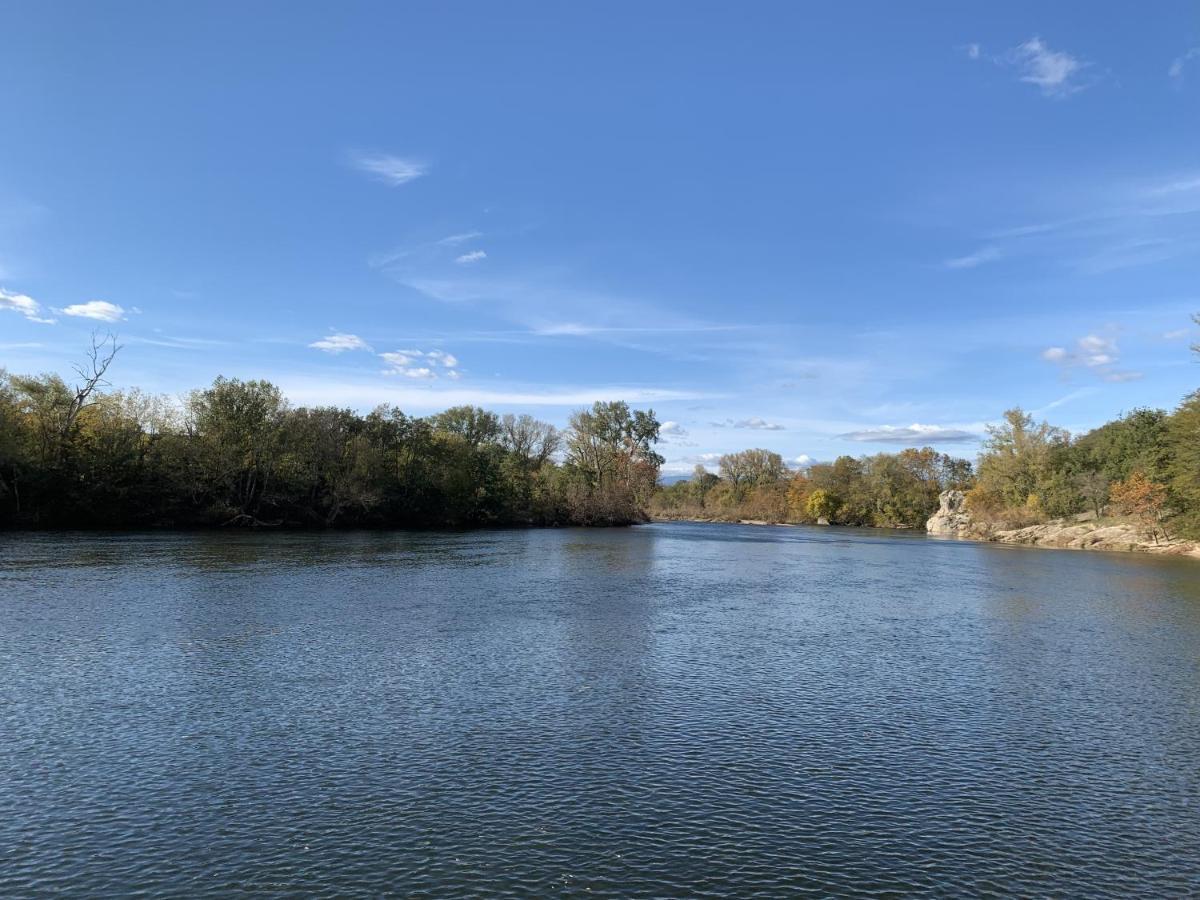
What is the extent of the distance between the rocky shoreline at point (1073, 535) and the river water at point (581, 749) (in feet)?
146

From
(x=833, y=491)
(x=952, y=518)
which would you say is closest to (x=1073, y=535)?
(x=952, y=518)

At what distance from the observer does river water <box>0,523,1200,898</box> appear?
8.20 meters

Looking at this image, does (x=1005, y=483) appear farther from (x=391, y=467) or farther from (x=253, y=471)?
(x=253, y=471)

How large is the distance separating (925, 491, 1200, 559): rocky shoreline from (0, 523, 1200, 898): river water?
146ft

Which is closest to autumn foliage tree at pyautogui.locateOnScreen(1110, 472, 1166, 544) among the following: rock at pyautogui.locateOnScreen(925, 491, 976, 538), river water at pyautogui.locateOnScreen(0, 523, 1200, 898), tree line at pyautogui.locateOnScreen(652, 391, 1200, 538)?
tree line at pyautogui.locateOnScreen(652, 391, 1200, 538)

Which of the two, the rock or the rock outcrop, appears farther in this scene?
the rock

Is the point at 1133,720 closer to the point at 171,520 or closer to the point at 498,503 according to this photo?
the point at 171,520

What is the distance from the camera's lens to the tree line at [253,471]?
2287 inches

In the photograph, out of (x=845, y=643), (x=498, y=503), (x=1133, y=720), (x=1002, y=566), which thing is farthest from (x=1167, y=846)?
(x=498, y=503)

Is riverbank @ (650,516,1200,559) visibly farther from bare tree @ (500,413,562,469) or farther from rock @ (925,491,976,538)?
bare tree @ (500,413,562,469)

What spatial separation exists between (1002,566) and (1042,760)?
4288cm

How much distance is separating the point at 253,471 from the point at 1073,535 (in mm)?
79517

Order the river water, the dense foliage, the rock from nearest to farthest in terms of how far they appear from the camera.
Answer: the river water
the rock
the dense foliage

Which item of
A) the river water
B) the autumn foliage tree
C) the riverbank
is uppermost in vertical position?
the autumn foliage tree
